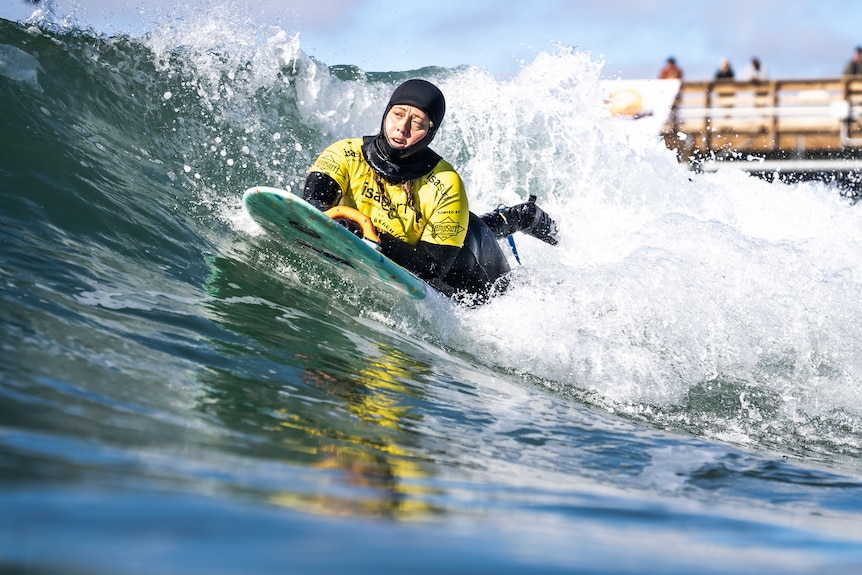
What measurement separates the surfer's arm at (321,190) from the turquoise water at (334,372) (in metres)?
0.40

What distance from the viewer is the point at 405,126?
5.69 metres

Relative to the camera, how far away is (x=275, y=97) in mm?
9602

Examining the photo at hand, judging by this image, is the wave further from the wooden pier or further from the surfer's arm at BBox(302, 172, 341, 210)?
the wooden pier

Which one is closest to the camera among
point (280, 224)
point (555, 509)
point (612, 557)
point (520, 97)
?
point (612, 557)

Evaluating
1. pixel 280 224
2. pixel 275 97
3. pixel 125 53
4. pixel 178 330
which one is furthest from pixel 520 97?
pixel 178 330

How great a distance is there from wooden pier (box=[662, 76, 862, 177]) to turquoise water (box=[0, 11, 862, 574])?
789 centimetres

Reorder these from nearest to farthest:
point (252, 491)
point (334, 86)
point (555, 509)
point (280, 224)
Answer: point (252, 491) < point (555, 509) < point (280, 224) < point (334, 86)

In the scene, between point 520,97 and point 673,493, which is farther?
point 520,97

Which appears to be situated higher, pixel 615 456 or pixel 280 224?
pixel 280 224

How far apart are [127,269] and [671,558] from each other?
3612 millimetres

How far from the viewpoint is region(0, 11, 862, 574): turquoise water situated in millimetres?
1728

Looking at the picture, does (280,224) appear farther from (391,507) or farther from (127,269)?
(391,507)

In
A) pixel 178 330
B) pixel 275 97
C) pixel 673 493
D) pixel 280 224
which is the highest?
pixel 275 97

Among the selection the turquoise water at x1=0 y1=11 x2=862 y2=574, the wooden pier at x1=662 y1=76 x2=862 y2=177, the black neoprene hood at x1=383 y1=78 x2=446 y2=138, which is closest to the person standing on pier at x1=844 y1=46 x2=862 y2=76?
the wooden pier at x1=662 y1=76 x2=862 y2=177
